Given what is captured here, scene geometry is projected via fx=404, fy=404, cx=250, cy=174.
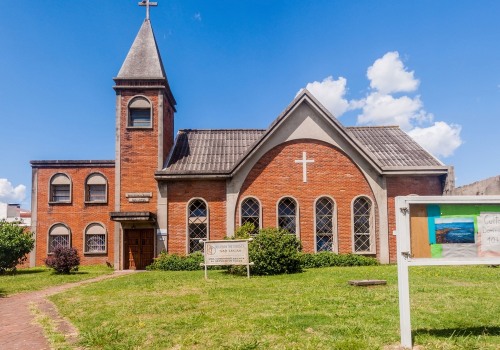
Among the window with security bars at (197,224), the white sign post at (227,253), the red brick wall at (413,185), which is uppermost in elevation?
the red brick wall at (413,185)

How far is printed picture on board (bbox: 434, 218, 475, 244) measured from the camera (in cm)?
588

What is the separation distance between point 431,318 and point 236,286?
5817 millimetres

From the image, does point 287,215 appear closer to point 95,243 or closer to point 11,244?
point 95,243

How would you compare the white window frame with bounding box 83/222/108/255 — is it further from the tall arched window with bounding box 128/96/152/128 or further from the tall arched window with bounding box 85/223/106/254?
the tall arched window with bounding box 128/96/152/128

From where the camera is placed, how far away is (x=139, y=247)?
2067 centimetres

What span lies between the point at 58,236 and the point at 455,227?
23.8 m

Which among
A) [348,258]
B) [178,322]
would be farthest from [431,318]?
[348,258]

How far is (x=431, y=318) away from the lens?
273 inches

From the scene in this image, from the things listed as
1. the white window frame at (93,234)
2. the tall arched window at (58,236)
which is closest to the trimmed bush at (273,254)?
the white window frame at (93,234)

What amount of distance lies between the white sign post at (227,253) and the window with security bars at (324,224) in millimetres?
7091

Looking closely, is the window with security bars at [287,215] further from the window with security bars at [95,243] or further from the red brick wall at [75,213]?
the window with security bars at [95,243]

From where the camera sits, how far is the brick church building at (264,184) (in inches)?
789

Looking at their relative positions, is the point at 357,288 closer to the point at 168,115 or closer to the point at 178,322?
the point at 178,322

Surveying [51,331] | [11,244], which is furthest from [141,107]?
[51,331]
